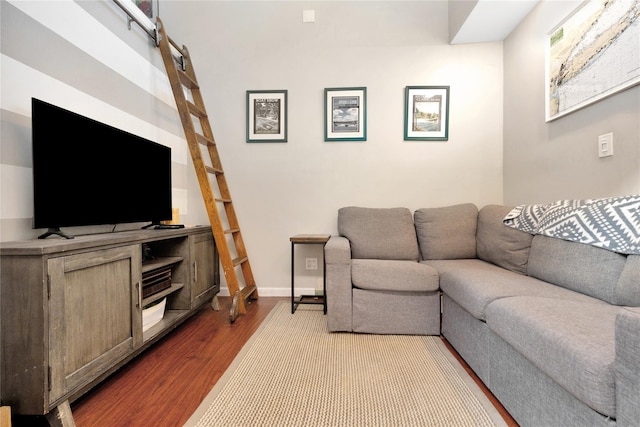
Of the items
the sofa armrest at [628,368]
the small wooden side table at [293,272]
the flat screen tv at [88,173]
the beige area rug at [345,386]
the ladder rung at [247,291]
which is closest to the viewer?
the sofa armrest at [628,368]

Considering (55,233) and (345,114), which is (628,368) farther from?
(345,114)

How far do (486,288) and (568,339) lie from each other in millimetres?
536

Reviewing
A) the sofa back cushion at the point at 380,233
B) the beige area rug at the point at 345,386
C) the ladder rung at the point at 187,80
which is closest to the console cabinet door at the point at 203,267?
the beige area rug at the point at 345,386

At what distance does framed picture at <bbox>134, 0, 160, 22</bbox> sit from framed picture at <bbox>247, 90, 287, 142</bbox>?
3.22 feet

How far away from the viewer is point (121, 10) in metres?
2.02

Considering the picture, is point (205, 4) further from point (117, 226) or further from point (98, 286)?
point (98, 286)

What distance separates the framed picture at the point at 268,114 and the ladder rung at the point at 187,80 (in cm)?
47

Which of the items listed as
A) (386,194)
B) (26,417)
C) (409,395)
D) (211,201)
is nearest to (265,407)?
(409,395)

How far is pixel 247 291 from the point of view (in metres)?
2.46

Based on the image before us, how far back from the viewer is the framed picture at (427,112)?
2658 mm

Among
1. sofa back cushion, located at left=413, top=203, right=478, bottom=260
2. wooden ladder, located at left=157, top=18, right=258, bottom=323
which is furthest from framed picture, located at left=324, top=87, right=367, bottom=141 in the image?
wooden ladder, located at left=157, top=18, right=258, bottom=323

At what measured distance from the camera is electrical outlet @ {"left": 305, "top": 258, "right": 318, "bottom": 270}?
2.72 metres

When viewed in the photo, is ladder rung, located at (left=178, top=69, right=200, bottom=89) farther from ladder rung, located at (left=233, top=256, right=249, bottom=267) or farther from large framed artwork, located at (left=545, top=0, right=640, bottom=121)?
large framed artwork, located at (left=545, top=0, right=640, bottom=121)

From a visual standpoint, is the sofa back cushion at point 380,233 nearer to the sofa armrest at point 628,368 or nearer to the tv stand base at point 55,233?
the sofa armrest at point 628,368
